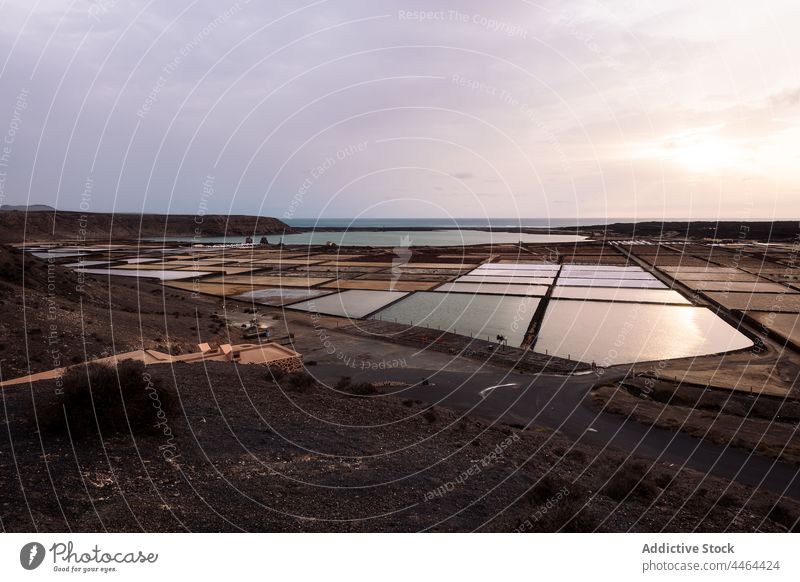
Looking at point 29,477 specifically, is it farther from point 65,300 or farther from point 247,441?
point 65,300

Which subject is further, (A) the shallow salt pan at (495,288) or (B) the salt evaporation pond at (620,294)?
(A) the shallow salt pan at (495,288)

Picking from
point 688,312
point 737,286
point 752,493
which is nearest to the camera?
point 752,493

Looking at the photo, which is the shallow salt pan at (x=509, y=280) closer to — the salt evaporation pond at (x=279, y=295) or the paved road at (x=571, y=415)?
the salt evaporation pond at (x=279, y=295)

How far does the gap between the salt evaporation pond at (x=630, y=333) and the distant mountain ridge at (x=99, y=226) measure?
10322 centimetres

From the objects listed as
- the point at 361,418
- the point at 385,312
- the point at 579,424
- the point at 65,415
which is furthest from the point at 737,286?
the point at 65,415

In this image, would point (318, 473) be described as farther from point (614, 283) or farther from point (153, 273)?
point (153, 273)

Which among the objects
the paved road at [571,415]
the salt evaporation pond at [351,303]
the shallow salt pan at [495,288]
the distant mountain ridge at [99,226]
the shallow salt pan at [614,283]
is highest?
the distant mountain ridge at [99,226]

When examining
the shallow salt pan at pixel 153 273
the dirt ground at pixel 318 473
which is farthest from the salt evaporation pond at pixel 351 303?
the shallow salt pan at pixel 153 273

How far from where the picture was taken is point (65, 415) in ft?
39.9

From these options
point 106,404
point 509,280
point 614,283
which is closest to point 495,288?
point 509,280

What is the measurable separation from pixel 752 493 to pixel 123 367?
807 inches

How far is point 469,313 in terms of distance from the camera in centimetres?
4609

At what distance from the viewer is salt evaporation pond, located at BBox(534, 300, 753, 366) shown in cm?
3325

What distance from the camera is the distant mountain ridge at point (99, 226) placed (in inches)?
4951
